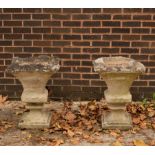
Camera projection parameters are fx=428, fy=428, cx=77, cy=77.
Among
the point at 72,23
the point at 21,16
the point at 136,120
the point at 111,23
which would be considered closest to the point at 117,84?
the point at 136,120

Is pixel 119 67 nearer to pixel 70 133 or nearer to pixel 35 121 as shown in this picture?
pixel 70 133

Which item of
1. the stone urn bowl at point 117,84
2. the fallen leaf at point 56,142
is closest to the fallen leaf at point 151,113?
the stone urn bowl at point 117,84

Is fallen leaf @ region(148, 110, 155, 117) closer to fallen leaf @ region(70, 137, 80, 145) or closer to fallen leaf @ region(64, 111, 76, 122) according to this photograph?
fallen leaf @ region(64, 111, 76, 122)

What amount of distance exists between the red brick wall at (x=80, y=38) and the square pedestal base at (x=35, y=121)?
0.98 m

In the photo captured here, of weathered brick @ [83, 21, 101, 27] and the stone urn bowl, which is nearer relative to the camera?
the stone urn bowl

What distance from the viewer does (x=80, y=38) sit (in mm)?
6219

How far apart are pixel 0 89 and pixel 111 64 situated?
1971mm

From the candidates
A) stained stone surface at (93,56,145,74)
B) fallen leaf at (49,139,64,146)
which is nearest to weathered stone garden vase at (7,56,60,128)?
fallen leaf at (49,139,64,146)

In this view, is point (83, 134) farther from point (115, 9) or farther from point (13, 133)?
point (115, 9)

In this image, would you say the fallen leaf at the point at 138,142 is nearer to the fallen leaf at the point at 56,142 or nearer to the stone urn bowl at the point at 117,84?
the stone urn bowl at the point at 117,84

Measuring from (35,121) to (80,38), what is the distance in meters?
1.48

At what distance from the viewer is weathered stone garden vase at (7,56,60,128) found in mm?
5188

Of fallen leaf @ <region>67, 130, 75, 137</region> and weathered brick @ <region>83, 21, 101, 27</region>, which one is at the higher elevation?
weathered brick @ <region>83, 21, 101, 27</region>

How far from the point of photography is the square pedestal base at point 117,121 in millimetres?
5414
